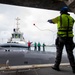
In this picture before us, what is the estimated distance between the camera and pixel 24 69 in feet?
28.5

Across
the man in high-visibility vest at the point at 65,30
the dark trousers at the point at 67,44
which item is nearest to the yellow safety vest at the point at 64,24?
the man in high-visibility vest at the point at 65,30

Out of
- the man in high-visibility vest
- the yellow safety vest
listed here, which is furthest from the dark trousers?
the yellow safety vest

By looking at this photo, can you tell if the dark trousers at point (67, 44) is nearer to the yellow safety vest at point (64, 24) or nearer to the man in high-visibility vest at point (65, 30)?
the man in high-visibility vest at point (65, 30)

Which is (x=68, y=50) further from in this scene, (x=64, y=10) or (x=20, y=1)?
(x=20, y=1)

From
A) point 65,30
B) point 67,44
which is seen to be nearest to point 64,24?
point 65,30

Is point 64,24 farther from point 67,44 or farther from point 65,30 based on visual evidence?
point 67,44

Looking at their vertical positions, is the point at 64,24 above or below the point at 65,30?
above

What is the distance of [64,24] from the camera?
7363 millimetres

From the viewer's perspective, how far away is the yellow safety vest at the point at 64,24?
7355 mm

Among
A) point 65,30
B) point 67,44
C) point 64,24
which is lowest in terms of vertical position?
point 67,44

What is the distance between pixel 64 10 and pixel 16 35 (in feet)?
112

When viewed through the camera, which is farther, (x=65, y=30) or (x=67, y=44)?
(x=67, y=44)

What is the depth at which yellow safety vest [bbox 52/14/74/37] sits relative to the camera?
7.36m

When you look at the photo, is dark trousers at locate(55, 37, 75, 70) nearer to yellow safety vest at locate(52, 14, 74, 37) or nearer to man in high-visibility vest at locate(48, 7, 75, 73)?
man in high-visibility vest at locate(48, 7, 75, 73)
